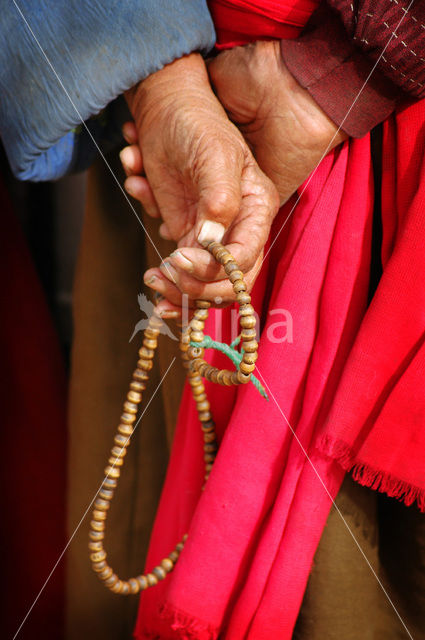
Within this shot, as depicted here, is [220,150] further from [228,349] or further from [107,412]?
[107,412]

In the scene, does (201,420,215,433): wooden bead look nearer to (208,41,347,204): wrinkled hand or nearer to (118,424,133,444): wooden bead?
(118,424,133,444): wooden bead

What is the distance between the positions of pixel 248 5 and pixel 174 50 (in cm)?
6

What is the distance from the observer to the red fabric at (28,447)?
776 mm

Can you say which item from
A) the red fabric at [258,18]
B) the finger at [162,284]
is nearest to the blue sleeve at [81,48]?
the red fabric at [258,18]

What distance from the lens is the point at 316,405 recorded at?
43 centimetres

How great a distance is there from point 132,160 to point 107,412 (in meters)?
0.38

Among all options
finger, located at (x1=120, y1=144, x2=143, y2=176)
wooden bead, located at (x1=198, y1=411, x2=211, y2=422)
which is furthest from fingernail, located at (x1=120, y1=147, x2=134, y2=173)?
wooden bead, located at (x1=198, y1=411, x2=211, y2=422)

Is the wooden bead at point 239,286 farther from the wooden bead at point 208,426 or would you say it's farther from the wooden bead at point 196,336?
the wooden bead at point 208,426

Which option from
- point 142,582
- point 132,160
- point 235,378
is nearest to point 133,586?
point 142,582

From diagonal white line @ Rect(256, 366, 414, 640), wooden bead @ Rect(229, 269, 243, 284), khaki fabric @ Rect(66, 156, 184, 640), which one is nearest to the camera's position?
wooden bead @ Rect(229, 269, 243, 284)

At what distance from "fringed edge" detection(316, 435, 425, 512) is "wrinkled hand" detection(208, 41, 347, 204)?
0.63ft

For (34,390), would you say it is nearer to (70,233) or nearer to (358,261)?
(70,233)

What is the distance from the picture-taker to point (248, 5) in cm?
40

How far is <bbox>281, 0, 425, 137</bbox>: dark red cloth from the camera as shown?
1.23 feet
